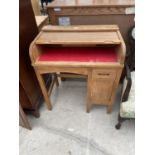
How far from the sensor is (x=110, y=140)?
1446 millimetres

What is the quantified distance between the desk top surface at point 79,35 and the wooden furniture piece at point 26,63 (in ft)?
0.43

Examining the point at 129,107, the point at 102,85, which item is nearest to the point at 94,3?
the point at 102,85

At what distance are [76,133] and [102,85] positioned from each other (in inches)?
21.9

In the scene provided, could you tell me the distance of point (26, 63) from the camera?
1392mm

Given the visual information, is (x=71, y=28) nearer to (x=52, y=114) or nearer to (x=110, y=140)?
(x=52, y=114)

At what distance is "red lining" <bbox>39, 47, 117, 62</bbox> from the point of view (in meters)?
1.28

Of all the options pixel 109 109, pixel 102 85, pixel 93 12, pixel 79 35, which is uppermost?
pixel 93 12

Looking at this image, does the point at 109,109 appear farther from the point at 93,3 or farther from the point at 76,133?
the point at 93,3

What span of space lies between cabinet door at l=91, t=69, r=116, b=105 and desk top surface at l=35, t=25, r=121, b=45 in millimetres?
246

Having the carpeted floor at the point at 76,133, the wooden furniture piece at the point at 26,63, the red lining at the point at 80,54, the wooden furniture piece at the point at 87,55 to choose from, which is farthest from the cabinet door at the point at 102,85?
the wooden furniture piece at the point at 26,63
